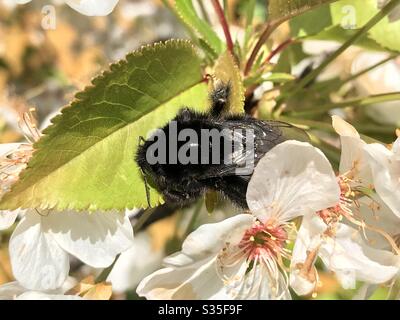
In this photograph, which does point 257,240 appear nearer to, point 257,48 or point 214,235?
point 214,235

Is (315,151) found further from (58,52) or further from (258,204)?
(58,52)

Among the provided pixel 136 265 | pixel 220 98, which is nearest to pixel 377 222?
pixel 220 98

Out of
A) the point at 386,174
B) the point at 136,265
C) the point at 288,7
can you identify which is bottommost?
the point at 136,265

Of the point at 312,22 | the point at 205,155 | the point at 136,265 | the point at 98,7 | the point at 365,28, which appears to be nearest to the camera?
the point at 205,155

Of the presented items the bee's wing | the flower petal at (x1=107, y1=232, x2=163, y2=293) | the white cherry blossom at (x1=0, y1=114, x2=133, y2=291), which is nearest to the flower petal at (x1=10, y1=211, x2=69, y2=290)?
the white cherry blossom at (x1=0, y1=114, x2=133, y2=291)

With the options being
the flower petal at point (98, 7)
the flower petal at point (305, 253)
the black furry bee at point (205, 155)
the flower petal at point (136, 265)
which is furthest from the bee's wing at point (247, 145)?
the flower petal at point (136, 265)

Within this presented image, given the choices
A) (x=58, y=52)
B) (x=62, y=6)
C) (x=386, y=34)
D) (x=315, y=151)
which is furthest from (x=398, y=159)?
(x=58, y=52)

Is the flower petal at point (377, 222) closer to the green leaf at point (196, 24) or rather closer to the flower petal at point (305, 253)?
the flower petal at point (305, 253)
